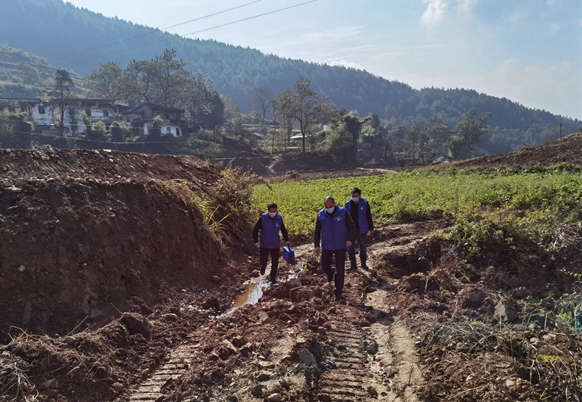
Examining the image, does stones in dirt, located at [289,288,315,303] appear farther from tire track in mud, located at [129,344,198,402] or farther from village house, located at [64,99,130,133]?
village house, located at [64,99,130,133]

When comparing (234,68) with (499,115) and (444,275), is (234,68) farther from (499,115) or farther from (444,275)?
(444,275)

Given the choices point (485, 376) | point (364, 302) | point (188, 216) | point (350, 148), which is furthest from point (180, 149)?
point (485, 376)

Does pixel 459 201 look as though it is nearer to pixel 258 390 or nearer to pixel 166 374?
pixel 258 390

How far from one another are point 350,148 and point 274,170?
11267mm

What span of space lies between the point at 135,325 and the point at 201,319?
1.20m

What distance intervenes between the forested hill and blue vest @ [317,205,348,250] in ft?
451

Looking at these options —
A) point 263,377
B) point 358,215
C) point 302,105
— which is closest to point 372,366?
point 263,377

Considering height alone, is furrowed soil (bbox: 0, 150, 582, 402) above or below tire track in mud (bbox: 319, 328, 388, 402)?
above

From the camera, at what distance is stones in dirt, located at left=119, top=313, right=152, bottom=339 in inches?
225

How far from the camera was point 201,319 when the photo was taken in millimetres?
6727

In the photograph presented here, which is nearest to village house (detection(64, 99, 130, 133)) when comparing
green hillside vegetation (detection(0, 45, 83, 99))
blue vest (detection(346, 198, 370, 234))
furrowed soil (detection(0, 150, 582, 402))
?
green hillside vegetation (detection(0, 45, 83, 99))

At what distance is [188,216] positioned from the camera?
31.1ft

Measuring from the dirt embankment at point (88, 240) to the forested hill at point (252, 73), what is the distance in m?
137

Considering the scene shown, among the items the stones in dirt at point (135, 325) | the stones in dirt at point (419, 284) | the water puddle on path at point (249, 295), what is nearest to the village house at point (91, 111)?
the water puddle on path at point (249, 295)
